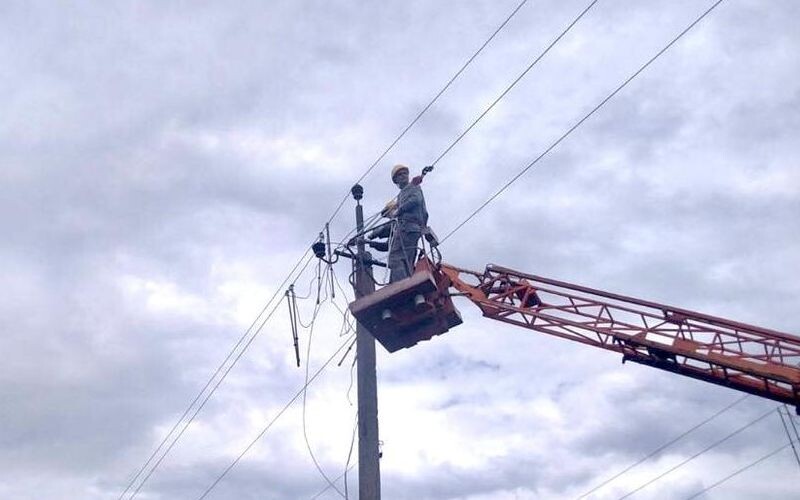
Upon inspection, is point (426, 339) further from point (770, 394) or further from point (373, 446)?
point (770, 394)

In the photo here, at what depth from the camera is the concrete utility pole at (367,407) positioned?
423 inches

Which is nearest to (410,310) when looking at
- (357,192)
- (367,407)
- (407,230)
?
(407,230)

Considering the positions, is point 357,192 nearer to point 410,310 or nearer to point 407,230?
point 407,230

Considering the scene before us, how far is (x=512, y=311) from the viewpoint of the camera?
44.4 ft

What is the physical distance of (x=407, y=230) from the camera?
1323 cm

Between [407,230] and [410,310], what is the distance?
144 cm

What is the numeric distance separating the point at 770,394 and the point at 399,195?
6.13m

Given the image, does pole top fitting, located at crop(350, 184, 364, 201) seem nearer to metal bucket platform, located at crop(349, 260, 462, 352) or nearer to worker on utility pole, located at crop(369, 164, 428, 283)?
worker on utility pole, located at crop(369, 164, 428, 283)

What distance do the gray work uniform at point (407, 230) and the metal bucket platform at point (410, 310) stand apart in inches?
11.2

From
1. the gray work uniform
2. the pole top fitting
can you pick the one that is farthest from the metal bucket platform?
the pole top fitting

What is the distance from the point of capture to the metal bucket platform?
12117mm

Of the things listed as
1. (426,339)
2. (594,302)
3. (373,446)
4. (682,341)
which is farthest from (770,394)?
(373,446)

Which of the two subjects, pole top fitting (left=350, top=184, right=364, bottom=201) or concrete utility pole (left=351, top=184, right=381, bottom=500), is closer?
concrete utility pole (left=351, top=184, right=381, bottom=500)

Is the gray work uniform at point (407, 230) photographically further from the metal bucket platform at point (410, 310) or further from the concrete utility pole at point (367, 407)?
the concrete utility pole at point (367, 407)
